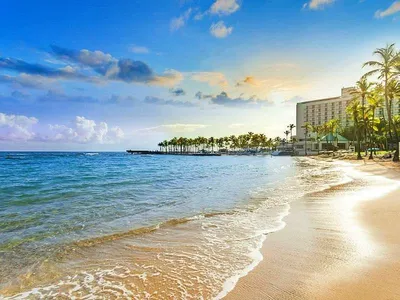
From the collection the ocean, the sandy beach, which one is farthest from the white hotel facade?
the sandy beach

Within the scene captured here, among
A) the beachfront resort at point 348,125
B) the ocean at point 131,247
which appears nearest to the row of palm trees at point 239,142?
the beachfront resort at point 348,125

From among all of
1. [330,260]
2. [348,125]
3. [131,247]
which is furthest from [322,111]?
[131,247]

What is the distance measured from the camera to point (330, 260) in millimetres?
5086

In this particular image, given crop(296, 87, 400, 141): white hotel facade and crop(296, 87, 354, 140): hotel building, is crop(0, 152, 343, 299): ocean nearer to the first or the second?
crop(296, 87, 400, 141): white hotel facade

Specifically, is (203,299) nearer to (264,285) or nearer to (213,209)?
(264,285)

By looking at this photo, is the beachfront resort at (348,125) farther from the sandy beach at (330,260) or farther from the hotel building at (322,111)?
the sandy beach at (330,260)

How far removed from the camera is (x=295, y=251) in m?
5.72

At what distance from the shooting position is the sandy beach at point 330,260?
397 centimetres

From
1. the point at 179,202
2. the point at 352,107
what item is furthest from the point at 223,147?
the point at 179,202

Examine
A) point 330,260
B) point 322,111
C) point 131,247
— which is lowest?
point 131,247

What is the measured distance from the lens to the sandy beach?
3975 millimetres

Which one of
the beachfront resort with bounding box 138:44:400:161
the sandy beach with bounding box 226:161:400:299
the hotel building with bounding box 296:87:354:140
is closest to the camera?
the sandy beach with bounding box 226:161:400:299

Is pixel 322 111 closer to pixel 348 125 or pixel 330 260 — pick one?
pixel 348 125

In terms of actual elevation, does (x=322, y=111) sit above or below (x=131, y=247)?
above
